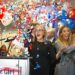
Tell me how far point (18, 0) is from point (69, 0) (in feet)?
1.91

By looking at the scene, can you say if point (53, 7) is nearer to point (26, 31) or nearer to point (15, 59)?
point (26, 31)

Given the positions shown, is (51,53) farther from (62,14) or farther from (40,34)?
(62,14)

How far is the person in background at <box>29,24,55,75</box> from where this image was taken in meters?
2.28

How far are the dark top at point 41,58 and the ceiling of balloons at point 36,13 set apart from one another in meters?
0.48

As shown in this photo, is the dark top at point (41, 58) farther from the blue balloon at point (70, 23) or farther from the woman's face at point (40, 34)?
the blue balloon at point (70, 23)

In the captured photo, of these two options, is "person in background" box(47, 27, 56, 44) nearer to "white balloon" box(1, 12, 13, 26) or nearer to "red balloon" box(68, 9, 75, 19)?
"red balloon" box(68, 9, 75, 19)

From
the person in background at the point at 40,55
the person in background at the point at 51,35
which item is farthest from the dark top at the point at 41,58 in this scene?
the person in background at the point at 51,35

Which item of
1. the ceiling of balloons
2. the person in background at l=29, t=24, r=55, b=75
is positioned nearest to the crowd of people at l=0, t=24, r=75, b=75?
the person in background at l=29, t=24, r=55, b=75

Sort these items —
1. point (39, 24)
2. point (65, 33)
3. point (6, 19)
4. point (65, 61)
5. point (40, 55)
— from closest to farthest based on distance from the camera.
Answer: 1. point (65, 61)
2. point (40, 55)
3. point (65, 33)
4. point (39, 24)
5. point (6, 19)

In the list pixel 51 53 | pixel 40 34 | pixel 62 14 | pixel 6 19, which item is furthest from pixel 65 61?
pixel 6 19

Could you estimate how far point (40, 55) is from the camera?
2.28 m

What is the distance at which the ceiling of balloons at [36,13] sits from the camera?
2723mm

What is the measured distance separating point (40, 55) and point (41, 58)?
0.10 ft

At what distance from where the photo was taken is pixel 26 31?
2746 mm
